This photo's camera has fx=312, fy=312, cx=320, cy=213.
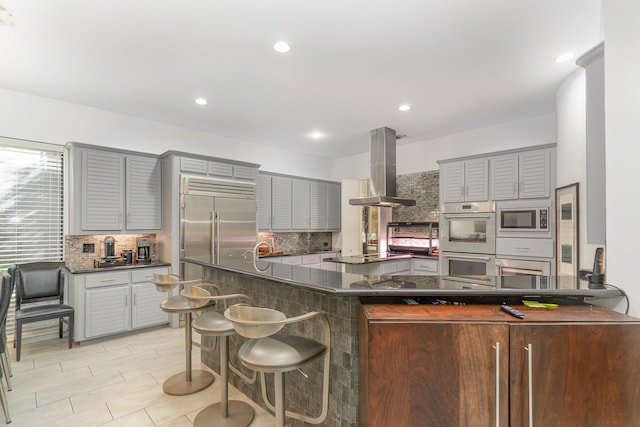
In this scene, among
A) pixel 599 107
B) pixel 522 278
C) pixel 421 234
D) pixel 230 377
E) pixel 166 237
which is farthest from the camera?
pixel 421 234

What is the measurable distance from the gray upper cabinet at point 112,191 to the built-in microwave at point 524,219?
4.91m

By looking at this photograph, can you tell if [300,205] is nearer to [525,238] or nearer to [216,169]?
[216,169]

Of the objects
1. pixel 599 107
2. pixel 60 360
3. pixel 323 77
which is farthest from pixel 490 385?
pixel 60 360

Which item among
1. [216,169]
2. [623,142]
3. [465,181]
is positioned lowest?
[623,142]

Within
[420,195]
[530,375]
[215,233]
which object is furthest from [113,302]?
[420,195]

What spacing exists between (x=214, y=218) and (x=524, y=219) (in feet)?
14.3

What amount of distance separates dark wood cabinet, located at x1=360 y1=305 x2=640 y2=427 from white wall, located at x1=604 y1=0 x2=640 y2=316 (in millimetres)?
301

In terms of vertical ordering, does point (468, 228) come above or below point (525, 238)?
above

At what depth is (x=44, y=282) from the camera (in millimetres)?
3729

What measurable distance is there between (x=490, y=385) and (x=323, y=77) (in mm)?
2976

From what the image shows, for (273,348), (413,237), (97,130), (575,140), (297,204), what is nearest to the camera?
(273,348)

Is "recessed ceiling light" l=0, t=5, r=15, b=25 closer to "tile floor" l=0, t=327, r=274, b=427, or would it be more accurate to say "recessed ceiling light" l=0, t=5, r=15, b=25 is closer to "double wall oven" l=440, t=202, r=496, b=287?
"tile floor" l=0, t=327, r=274, b=427

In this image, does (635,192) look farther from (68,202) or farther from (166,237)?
(68,202)

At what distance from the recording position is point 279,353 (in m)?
1.60
